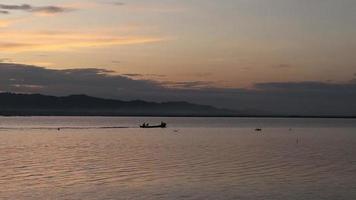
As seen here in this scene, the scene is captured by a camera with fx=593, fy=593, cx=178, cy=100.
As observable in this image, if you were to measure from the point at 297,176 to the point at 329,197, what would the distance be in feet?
33.9

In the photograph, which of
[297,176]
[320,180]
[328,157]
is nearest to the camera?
[320,180]

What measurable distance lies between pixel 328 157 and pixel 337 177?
65.3ft

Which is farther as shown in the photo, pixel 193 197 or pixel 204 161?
pixel 204 161

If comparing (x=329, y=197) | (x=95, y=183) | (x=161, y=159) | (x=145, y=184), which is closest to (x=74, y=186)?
(x=95, y=183)

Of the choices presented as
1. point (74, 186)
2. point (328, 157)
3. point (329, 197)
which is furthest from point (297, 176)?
point (328, 157)

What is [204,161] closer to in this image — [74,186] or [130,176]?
[130,176]

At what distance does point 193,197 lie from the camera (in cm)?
3109

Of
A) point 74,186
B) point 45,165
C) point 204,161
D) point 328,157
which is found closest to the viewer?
point 74,186

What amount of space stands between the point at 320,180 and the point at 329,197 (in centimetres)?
787

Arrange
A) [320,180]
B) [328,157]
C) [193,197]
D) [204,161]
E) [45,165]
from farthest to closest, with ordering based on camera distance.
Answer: [328,157]
[204,161]
[45,165]
[320,180]
[193,197]

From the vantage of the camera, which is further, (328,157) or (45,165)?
(328,157)

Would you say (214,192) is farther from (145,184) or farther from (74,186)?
(74,186)

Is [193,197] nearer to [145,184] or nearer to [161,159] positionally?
[145,184]

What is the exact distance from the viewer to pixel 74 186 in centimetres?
3512
